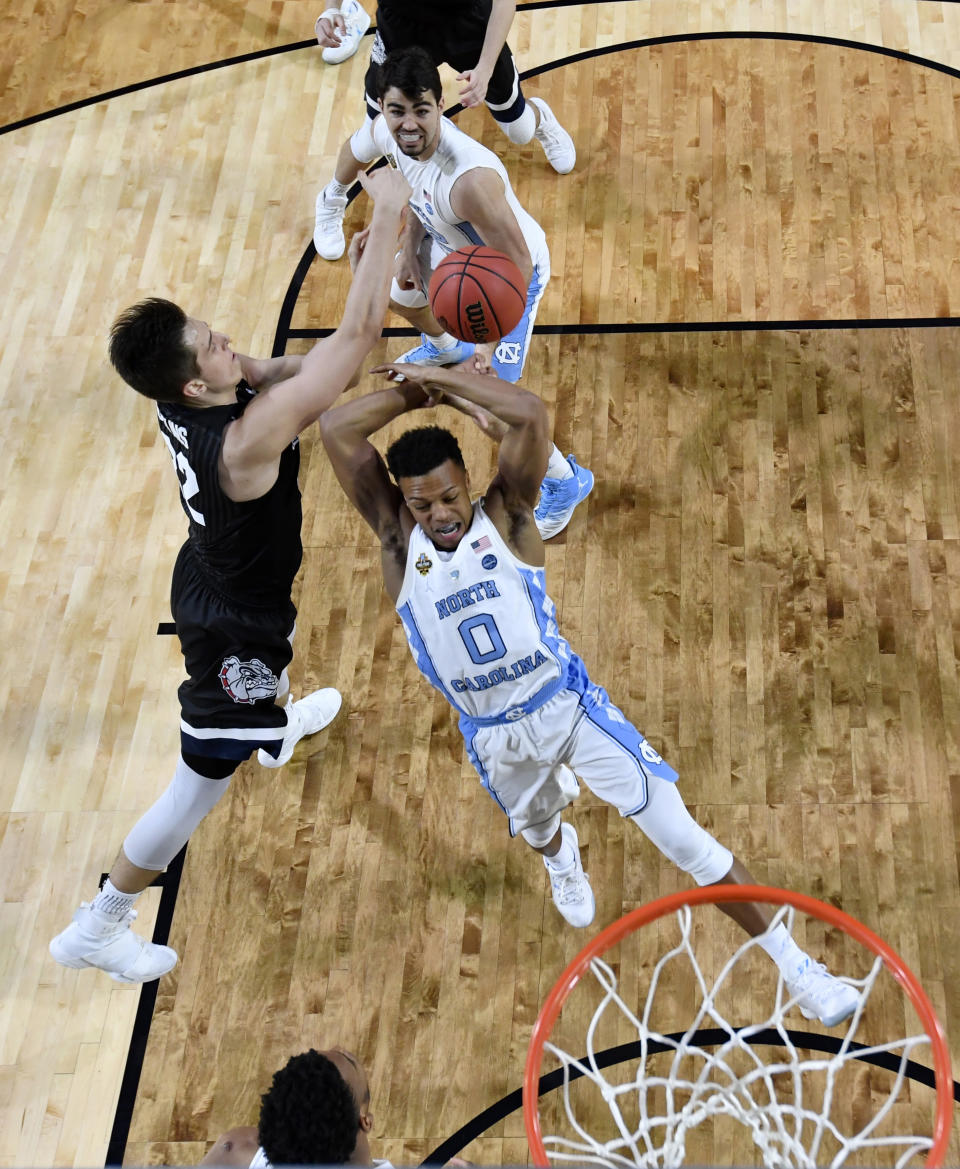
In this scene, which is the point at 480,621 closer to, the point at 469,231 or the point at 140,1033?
the point at 469,231

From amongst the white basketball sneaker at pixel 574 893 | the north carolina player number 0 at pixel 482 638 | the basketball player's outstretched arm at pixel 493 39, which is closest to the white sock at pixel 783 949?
the white basketball sneaker at pixel 574 893

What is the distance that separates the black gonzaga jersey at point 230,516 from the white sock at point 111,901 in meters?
1.03

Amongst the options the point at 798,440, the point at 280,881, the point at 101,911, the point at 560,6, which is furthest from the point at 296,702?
the point at 560,6

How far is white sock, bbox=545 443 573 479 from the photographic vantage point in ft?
16.3

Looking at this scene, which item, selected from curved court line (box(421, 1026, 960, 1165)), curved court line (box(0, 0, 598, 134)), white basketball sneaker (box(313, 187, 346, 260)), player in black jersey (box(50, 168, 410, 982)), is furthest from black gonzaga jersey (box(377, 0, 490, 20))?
curved court line (box(421, 1026, 960, 1165))

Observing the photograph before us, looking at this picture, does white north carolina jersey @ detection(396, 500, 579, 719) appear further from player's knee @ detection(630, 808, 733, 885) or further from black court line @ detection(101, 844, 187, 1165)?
black court line @ detection(101, 844, 187, 1165)

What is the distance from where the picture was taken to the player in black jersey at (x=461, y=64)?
18.2 ft

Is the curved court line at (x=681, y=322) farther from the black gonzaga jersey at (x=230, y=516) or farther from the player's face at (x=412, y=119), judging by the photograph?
the black gonzaga jersey at (x=230, y=516)

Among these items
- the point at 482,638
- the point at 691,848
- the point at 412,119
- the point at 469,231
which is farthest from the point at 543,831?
the point at 412,119

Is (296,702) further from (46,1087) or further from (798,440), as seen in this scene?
(798,440)

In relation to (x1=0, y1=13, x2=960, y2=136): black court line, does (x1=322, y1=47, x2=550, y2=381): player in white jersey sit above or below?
below

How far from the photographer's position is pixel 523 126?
631 centimetres

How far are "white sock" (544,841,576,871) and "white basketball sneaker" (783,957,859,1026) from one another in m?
0.79

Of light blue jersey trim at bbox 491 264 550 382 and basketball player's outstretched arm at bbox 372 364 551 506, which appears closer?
basketball player's outstretched arm at bbox 372 364 551 506
